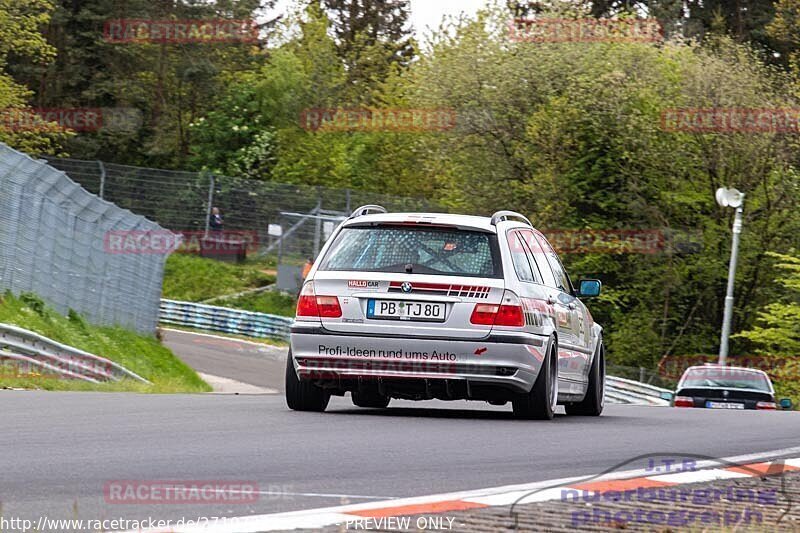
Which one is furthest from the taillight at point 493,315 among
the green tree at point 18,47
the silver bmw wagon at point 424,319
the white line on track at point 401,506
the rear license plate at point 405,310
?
the green tree at point 18,47

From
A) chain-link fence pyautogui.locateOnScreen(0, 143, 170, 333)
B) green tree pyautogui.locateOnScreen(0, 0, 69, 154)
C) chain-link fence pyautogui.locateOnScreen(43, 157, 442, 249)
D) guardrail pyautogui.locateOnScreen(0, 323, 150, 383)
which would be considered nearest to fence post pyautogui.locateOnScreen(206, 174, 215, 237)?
chain-link fence pyautogui.locateOnScreen(43, 157, 442, 249)

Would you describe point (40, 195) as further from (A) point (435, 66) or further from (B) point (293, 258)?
(A) point (435, 66)

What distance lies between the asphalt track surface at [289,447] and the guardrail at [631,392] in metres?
23.0

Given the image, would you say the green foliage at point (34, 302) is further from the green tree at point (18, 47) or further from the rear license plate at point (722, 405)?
the green tree at point (18, 47)

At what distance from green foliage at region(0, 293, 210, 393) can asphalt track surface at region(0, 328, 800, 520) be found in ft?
15.5

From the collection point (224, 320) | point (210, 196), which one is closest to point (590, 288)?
point (210, 196)

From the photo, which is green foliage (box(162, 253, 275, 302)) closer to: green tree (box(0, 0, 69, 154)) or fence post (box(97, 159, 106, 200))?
green tree (box(0, 0, 69, 154))

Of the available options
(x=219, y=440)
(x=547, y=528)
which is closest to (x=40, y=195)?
(x=219, y=440)

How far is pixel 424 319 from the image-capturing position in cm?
1204

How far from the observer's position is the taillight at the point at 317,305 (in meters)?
12.2

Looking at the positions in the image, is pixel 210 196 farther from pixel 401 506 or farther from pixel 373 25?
pixel 401 506

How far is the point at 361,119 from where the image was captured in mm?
69000

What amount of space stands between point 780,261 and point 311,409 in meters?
40.7

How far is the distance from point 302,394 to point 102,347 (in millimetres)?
14081
